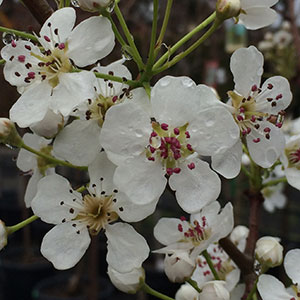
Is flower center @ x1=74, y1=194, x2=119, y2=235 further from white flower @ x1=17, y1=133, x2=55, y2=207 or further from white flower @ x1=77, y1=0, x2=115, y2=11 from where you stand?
white flower @ x1=77, y1=0, x2=115, y2=11

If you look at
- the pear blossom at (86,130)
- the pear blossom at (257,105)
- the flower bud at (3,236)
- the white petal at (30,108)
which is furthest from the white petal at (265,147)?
the flower bud at (3,236)

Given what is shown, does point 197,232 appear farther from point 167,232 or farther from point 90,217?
point 90,217

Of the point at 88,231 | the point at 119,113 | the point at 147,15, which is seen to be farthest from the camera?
the point at 147,15

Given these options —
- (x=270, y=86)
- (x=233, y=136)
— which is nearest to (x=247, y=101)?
(x=270, y=86)

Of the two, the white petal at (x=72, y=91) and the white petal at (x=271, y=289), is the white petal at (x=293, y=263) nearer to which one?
the white petal at (x=271, y=289)

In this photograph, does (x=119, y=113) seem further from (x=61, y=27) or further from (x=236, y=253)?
(x=236, y=253)

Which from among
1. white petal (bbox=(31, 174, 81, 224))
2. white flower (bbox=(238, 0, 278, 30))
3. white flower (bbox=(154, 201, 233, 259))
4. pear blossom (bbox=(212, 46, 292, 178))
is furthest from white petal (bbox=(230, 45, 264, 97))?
white petal (bbox=(31, 174, 81, 224))
